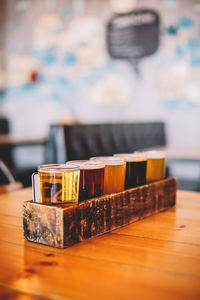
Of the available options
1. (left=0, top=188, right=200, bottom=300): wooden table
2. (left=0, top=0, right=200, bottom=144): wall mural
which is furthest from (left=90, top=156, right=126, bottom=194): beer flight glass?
(left=0, top=0, right=200, bottom=144): wall mural

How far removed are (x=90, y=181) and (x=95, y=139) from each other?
83.4 inches

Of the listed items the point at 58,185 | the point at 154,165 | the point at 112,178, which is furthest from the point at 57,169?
the point at 154,165

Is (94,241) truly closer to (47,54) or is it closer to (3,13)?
(47,54)

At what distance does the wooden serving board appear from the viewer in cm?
79

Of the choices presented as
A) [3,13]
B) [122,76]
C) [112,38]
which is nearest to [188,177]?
[122,76]

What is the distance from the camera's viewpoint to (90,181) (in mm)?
906

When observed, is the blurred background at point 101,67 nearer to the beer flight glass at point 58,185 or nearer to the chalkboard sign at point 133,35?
the chalkboard sign at point 133,35

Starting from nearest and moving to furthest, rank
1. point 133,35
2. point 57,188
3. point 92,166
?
1. point 57,188
2. point 92,166
3. point 133,35

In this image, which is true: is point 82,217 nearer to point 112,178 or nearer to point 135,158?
point 112,178

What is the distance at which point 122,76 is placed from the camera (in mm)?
4434

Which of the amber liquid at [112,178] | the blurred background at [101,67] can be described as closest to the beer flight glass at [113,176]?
the amber liquid at [112,178]

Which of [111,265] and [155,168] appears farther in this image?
[155,168]

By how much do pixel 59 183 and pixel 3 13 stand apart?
209 inches

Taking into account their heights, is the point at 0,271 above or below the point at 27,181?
above
